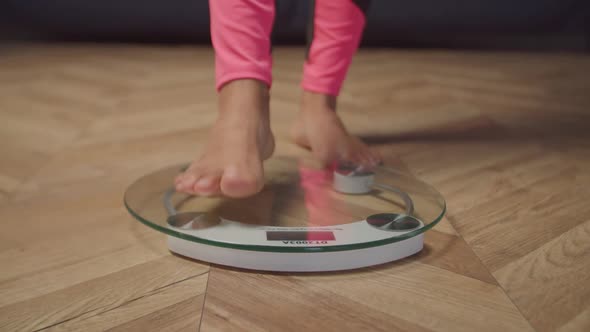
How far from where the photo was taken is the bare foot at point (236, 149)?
610mm

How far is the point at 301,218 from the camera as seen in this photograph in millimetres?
634

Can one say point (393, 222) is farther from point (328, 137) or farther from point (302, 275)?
point (328, 137)

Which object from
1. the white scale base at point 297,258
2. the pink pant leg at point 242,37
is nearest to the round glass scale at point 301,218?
the white scale base at point 297,258

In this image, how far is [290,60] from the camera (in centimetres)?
187

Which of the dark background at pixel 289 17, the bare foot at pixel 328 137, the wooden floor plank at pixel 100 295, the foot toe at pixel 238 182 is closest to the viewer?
the wooden floor plank at pixel 100 295

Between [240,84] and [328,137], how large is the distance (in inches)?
8.1

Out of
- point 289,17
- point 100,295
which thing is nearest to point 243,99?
point 100,295

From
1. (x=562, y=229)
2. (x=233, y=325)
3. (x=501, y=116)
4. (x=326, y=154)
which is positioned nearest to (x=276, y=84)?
(x=501, y=116)

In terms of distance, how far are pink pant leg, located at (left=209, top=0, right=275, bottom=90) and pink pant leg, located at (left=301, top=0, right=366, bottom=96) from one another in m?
0.18

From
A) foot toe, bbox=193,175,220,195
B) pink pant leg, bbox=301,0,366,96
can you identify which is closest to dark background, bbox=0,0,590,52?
pink pant leg, bbox=301,0,366,96

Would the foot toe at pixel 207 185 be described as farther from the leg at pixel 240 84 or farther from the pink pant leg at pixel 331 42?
the pink pant leg at pixel 331 42

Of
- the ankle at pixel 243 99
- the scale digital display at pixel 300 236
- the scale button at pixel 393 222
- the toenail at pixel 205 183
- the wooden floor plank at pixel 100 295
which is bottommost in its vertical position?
the wooden floor plank at pixel 100 295

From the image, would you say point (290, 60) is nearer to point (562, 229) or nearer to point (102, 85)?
point (102, 85)

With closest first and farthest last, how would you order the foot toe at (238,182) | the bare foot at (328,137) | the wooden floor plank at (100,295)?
the wooden floor plank at (100,295)
the foot toe at (238,182)
the bare foot at (328,137)
